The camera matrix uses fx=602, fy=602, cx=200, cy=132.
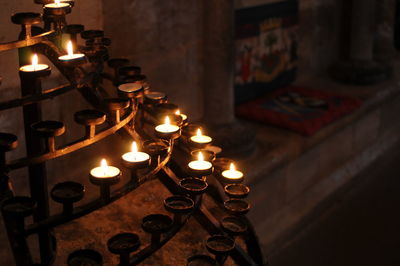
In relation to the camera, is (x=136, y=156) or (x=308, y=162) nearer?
(x=136, y=156)

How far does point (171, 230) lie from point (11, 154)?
1.60 m

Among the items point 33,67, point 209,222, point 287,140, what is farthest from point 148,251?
point 287,140

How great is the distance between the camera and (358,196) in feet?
16.5

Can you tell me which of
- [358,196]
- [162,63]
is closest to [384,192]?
[358,196]

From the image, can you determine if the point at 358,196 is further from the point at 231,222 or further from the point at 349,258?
the point at 231,222

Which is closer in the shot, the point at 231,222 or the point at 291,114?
the point at 231,222

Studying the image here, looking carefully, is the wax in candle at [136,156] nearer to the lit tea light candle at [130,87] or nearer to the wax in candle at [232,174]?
the lit tea light candle at [130,87]

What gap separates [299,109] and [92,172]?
3454 mm

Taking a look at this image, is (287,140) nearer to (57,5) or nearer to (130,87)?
(130,87)

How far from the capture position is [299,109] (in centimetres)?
508

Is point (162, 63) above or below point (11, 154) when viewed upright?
above

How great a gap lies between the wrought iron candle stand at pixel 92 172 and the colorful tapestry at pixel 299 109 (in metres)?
2.38

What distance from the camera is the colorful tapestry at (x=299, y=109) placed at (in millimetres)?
4746

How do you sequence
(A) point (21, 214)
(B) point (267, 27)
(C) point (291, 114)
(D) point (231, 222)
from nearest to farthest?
(A) point (21, 214)
(D) point (231, 222)
(C) point (291, 114)
(B) point (267, 27)
